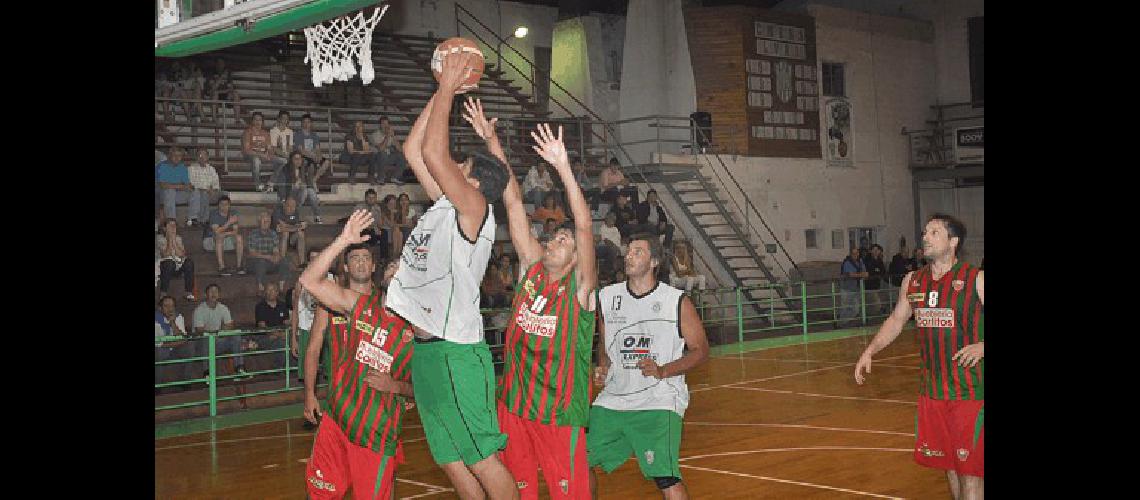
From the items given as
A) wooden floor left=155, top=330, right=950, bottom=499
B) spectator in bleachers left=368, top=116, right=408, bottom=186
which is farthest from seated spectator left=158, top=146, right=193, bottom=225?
wooden floor left=155, top=330, right=950, bottom=499

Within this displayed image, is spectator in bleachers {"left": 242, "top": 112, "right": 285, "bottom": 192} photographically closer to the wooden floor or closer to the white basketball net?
the wooden floor

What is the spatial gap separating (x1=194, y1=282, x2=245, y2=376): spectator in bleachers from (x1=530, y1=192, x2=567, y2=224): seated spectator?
212 inches

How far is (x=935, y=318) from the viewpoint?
20.9 feet

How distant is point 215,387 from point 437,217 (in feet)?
28.2

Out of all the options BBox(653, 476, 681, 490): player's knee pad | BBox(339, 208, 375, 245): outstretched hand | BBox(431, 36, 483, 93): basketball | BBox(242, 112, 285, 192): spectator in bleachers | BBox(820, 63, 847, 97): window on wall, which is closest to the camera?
BBox(431, 36, 483, 93): basketball

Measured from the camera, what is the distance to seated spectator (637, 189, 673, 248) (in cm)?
1966

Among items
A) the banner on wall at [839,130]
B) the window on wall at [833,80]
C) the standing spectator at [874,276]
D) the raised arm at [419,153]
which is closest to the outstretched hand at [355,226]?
the raised arm at [419,153]

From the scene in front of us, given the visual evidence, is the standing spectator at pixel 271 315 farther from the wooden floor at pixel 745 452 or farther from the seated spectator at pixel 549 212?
the seated spectator at pixel 549 212

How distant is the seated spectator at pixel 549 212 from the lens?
18.0m

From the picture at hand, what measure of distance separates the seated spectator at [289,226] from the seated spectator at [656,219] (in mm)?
5783

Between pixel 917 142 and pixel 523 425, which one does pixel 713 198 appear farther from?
pixel 523 425

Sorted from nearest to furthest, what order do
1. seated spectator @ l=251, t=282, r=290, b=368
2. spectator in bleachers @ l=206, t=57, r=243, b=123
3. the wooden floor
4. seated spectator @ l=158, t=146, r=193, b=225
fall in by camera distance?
the wooden floor < seated spectator @ l=251, t=282, r=290, b=368 < seated spectator @ l=158, t=146, r=193, b=225 < spectator in bleachers @ l=206, t=57, r=243, b=123
